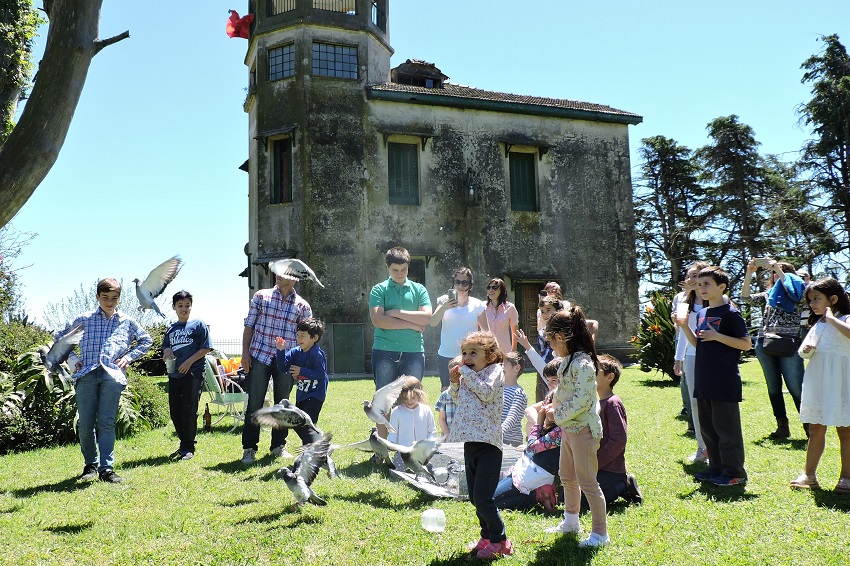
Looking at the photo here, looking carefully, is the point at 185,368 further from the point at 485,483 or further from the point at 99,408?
the point at 485,483

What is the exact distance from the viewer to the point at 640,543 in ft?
13.1

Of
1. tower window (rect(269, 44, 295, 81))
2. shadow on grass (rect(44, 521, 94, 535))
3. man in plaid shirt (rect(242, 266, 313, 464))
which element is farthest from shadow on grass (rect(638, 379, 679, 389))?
tower window (rect(269, 44, 295, 81))

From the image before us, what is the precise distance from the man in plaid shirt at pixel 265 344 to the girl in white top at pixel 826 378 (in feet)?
14.7

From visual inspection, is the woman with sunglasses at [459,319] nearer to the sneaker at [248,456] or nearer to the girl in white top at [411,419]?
the girl in white top at [411,419]

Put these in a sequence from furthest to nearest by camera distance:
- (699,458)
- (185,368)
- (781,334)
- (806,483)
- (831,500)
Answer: (781,334), (185,368), (699,458), (806,483), (831,500)

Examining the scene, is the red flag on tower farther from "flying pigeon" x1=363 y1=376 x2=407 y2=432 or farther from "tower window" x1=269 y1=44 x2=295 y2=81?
"flying pigeon" x1=363 y1=376 x2=407 y2=432

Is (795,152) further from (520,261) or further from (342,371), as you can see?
(342,371)

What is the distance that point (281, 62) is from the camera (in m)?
20.7

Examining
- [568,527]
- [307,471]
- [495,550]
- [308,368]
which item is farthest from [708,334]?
[308,368]

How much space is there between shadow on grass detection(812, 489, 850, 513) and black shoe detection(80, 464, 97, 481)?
5.84 meters

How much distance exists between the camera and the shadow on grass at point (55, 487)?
18.5ft

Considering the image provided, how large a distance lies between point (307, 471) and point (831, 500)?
3.68 metres

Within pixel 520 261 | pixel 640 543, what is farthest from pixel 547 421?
pixel 520 261

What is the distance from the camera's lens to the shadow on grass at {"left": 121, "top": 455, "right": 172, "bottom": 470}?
6.66 meters
